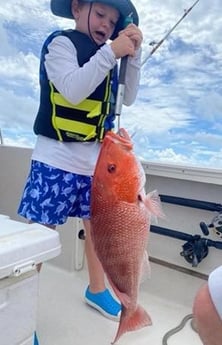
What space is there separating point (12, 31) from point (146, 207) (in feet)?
7.77

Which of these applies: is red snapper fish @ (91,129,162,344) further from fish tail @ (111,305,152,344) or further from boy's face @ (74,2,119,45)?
boy's face @ (74,2,119,45)

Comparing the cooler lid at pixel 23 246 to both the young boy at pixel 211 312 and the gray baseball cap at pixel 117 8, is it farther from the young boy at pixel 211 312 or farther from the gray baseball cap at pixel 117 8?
the gray baseball cap at pixel 117 8

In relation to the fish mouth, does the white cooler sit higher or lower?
lower

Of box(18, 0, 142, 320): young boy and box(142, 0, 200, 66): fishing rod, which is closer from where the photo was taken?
box(18, 0, 142, 320): young boy

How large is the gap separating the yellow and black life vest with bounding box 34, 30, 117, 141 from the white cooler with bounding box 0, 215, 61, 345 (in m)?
0.44

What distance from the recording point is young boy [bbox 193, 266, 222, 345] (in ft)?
1.80

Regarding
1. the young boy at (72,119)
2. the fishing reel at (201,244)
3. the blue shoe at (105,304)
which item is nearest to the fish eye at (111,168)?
the young boy at (72,119)

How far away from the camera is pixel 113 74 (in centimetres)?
133

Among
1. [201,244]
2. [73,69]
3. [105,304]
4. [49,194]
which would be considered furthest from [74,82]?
[201,244]

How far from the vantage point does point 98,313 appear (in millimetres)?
1545

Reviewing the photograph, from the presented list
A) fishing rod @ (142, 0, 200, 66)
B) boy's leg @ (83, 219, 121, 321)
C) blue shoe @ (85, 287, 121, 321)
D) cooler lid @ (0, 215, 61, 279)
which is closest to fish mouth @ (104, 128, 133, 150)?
cooler lid @ (0, 215, 61, 279)

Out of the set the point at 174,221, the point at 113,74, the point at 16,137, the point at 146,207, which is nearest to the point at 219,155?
the point at 174,221

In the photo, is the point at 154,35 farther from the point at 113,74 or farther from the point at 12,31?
the point at 12,31

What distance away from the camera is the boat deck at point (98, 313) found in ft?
4.49
